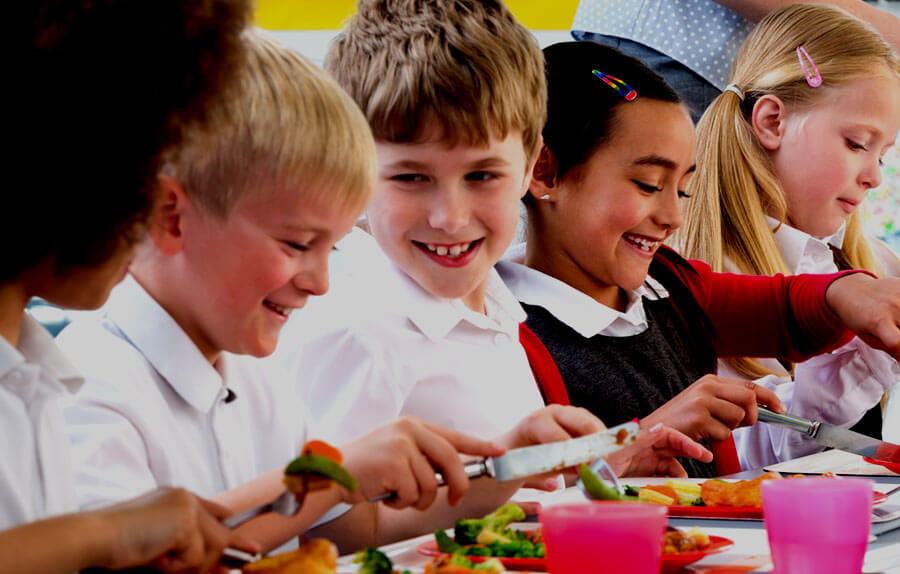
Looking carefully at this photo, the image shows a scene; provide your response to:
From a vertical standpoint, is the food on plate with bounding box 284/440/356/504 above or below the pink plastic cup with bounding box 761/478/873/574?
above

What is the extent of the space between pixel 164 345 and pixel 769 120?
6.47ft

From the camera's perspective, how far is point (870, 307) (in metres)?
1.98

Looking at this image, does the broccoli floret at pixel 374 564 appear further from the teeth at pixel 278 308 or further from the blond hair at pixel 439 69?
the blond hair at pixel 439 69

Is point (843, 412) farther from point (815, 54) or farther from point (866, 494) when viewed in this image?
point (866, 494)

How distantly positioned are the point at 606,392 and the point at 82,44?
4.31 ft

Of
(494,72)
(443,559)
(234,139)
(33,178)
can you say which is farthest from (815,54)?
(33,178)

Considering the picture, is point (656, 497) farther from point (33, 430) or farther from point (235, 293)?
point (33, 430)

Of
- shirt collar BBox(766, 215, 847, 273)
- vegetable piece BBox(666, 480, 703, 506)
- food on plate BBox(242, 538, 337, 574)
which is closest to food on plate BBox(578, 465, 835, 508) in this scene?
vegetable piece BBox(666, 480, 703, 506)

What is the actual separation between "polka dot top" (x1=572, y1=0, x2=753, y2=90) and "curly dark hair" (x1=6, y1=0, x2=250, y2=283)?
6.52 ft

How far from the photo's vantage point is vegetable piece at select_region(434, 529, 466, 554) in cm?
96

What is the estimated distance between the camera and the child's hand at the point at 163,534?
726 millimetres

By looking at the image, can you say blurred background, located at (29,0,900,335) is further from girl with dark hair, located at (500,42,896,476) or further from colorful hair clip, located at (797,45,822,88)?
girl with dark hair, located at (500,42,896,476)

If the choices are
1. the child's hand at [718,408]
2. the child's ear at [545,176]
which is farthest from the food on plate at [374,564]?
the child's ear at [545,176]

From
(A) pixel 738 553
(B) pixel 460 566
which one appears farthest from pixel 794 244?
(B) pixel 460 566
